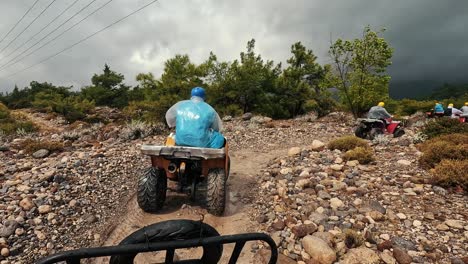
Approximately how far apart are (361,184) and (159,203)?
3.77 metres

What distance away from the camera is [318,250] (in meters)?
3.86

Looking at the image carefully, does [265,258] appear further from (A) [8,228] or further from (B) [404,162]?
(B) [404,162]

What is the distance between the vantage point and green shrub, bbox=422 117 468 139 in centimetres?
895

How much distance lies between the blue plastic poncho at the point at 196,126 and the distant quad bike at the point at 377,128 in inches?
294

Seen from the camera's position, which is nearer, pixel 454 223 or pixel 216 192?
pixel 454 223

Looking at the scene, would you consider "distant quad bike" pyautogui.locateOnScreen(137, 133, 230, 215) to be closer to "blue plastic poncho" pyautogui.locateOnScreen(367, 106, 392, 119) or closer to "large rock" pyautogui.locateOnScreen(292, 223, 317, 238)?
"large rock" pyautogui.locateOnScreen(292, 223, 317, 238)

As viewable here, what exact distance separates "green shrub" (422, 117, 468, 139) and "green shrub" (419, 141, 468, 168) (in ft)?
9.27

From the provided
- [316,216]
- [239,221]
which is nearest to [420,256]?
[316,216]

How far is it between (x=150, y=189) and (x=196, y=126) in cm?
127

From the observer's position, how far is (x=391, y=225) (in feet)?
14.5

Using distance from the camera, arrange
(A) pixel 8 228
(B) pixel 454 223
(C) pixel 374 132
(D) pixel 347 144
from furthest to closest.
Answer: (C) pixel 374 132
(D) pixel 347 144
(B) pixel 454 223
(A) pixel 8 228

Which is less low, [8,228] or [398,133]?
[398,133]

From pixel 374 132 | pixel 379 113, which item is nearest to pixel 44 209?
pixel 374 132

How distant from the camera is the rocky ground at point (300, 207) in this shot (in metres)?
3.93
